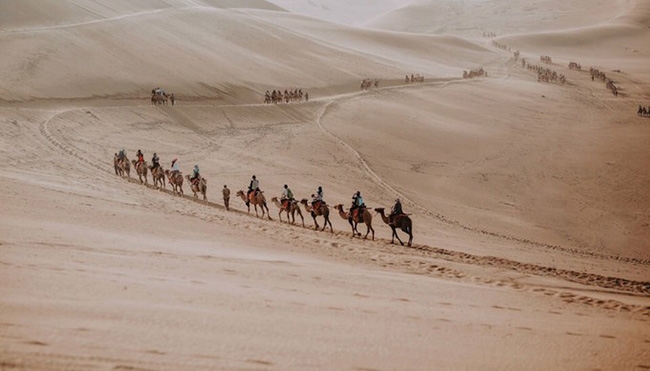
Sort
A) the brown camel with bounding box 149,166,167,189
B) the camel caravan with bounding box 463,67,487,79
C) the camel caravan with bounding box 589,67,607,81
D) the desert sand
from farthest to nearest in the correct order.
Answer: the camel caravan with bounding box 589,67,607,81
the camel caravan with bounding box 463,67,487,79
the brown camel with bounding box 149,166,167,189
the desert sand

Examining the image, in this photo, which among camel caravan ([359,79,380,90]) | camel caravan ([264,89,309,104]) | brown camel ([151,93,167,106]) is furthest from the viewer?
camel caravan ([359,79,380,90])

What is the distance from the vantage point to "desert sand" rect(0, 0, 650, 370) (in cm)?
635

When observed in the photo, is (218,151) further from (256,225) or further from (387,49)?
(387,49)

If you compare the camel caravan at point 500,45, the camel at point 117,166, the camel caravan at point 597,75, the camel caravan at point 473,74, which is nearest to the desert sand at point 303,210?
the camel at point 117,166

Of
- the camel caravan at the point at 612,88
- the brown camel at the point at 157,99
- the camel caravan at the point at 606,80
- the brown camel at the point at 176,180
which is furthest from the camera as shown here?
the camel caravan at the point at 606,80

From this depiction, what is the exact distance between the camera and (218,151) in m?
28.1

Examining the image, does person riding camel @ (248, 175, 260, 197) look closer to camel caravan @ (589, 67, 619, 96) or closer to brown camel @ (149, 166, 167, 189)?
brown camel @ (149, 166, 167, 189)

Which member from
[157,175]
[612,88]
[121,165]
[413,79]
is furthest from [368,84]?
[157,175]

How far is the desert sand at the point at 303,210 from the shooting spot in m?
A: 6.35

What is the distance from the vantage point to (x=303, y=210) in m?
21.6

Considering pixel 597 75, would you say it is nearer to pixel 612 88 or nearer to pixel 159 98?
pixel 612 88

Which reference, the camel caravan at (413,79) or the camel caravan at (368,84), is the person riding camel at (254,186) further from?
the camel caravan at (413,79)

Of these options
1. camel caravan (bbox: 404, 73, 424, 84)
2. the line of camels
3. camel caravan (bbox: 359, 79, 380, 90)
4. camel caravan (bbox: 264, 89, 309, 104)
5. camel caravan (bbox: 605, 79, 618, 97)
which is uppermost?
camel caravan (bbox: 605, 79, 618, 97)

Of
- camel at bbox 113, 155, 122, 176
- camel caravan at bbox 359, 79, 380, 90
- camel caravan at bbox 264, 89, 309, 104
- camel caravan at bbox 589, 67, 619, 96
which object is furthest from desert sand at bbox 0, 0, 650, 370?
camel caravan at bbox 359, 79, 380, 90
